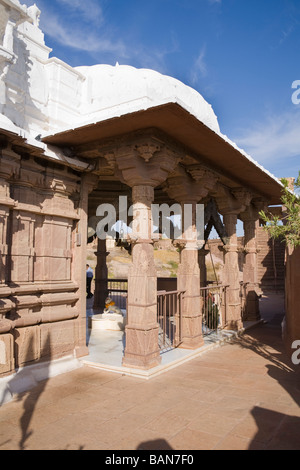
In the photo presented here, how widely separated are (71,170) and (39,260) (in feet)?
5.31

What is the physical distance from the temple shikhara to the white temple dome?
21 millimetres

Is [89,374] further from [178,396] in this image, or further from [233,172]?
[233,172]

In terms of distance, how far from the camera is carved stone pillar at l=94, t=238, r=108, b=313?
Result: 10.7 m

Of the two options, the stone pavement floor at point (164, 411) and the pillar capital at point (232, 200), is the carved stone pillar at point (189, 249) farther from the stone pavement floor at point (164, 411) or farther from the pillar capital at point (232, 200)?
the pillar capital at point (232, 200)

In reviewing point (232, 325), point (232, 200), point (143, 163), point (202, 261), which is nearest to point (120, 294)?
point (202, 261)

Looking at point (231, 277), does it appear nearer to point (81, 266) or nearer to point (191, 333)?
point (191, 333)

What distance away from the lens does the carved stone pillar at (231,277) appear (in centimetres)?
862

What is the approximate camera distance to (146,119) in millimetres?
4676

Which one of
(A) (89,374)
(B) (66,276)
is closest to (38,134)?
(B) (66,276)

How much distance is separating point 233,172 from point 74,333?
457 centimetres

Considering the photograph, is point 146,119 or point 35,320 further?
point 35,320

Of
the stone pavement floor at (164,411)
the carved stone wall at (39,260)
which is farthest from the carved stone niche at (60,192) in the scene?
the stone pavement floor at (164,411)

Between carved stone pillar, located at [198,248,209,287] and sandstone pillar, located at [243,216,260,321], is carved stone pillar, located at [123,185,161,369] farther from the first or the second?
carved stone pillar, located at [198,248,209,287]
